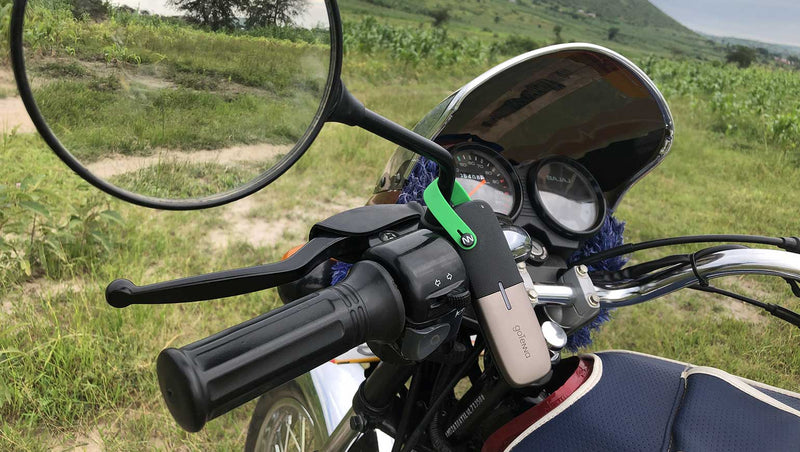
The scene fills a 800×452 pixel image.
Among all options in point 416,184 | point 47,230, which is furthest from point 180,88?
point 47,230

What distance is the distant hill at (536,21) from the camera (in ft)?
168

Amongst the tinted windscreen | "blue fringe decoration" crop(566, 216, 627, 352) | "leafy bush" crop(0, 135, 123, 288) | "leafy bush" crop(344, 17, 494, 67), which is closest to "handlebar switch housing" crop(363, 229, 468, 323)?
the tinted windscreen

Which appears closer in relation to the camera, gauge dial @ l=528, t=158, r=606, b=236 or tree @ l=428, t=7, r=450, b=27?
gauge dial @ l=528, t=158, r=606, b=236

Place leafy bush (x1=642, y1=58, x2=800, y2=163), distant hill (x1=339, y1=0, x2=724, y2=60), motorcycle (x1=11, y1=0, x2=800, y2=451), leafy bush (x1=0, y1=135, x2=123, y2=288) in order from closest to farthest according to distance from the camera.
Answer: motorcycle (x1=11, y1=0, x2=800, y2=451)
leafy bush (x1=0, y1=135, x2=123, y2=288)
leafy bush (x1=642, y1=58, x2=800, y2=163)
distant hill (x1=339, y1=0, x2=724, y2=60)

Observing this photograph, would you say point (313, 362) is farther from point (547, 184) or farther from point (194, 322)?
point (194, 322)

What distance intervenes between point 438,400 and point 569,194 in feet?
2.13

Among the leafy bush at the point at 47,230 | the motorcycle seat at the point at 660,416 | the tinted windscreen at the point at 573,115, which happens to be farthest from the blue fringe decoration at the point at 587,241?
the leafy bush at the point at 47,230

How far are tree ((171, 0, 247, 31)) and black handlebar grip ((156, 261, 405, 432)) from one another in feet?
1.09

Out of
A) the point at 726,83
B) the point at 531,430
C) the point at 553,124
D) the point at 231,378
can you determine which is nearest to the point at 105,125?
the point at 231,378

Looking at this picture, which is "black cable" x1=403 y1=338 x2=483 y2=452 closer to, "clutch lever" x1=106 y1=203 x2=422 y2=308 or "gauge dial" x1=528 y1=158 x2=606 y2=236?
"clutch lever" x1=106 y1=203 x2=422 y2=308

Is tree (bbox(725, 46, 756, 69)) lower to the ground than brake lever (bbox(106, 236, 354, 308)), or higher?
higher

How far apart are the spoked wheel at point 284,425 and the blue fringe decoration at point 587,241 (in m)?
0.62

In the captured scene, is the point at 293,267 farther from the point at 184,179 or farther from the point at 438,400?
the point at 438,400

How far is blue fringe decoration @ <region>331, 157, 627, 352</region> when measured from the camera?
110 cm
